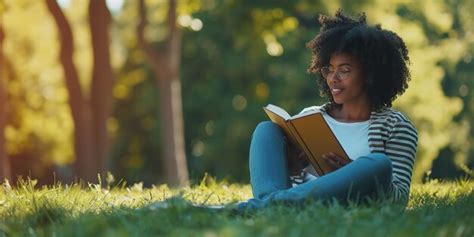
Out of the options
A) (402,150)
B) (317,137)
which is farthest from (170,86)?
A: (317,137)

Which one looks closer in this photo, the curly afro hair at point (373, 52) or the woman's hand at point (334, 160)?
the woman's hand at point (334, 160)

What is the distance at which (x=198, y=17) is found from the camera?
26.6 meters

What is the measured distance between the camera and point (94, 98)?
51.1 ft

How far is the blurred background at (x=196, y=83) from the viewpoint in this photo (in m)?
16.2

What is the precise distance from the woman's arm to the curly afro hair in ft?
1.03

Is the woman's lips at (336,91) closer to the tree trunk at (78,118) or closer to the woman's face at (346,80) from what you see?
the woman's face at (346,80)

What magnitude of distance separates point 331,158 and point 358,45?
74 cm

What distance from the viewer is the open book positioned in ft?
16.4

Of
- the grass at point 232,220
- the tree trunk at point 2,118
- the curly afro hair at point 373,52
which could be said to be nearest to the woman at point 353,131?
the curly afro hair at point 373,52

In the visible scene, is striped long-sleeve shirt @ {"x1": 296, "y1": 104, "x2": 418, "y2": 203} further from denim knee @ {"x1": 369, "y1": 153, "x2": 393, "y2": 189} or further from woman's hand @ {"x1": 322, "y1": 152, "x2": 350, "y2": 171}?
denim knee @ {"x1": 369, "y1": 153, "x2": 393, "y2": 189}

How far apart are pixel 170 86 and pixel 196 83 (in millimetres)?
14527

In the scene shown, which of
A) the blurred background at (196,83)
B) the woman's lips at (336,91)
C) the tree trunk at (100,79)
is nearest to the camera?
the woman's lips at (336,91)

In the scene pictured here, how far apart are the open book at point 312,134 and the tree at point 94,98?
32.6ft

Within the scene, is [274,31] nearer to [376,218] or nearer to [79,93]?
[79,93]
